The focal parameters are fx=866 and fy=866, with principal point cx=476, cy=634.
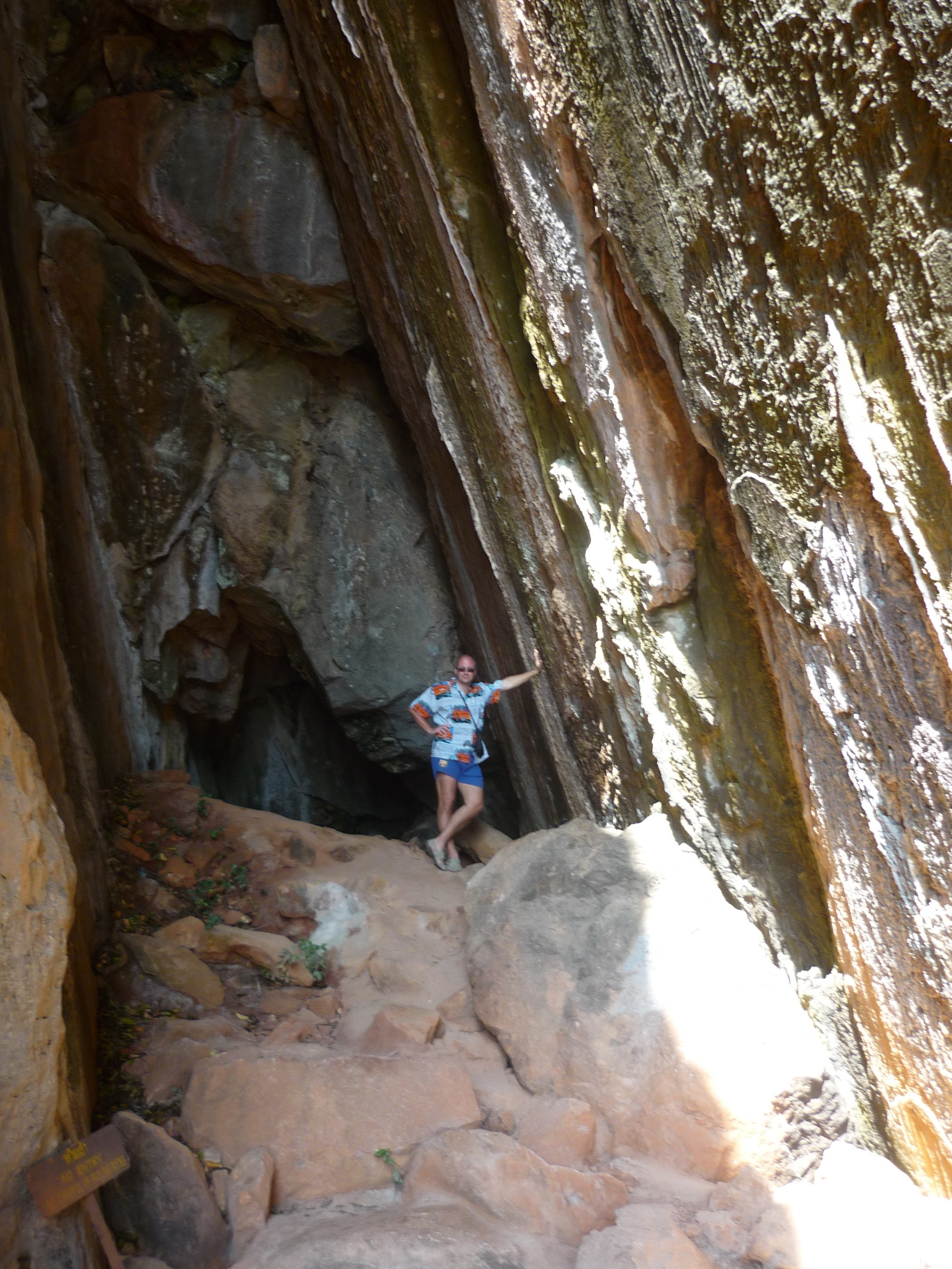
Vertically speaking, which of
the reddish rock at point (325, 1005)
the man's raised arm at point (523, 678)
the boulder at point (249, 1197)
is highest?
the man's raised arm at point (523, 678)

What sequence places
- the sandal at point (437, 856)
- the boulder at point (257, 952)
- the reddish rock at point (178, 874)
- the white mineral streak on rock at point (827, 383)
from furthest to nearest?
the sandal at point (437, 856) < the reddish rock at point (178, 874) < the boulder at point (257, 952) < the white mineral streak on rock at point (827, 383)

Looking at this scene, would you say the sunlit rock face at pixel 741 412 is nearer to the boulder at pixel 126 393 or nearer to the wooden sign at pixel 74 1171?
the wooden sign at pixel 74 1171

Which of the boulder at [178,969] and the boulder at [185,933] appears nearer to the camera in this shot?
the boulder at [178,969]

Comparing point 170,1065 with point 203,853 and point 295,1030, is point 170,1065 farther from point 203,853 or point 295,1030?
point 203,853

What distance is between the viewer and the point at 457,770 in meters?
5.93

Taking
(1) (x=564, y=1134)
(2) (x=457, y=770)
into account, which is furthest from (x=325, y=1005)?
(2) (x=457, y=770)

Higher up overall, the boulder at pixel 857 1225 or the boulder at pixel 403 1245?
the boulder at pixel 403 1245

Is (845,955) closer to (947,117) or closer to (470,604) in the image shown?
(947,117)

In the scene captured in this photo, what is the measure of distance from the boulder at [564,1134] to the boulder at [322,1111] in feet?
0.84

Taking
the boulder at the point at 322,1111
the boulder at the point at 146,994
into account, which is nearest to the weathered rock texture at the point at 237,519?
the boulder at the point at 146,994

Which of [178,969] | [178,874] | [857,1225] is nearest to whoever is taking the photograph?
[857,1225]

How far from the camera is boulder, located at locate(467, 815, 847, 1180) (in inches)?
113

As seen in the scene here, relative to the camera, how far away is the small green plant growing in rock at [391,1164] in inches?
115

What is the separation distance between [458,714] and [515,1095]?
2.89 m
